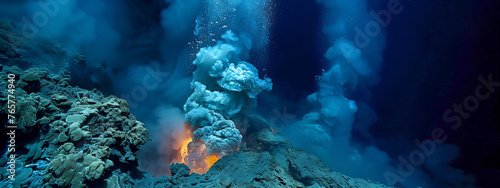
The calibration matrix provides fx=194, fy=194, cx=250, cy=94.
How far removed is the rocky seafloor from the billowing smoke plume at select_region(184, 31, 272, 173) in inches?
85.9

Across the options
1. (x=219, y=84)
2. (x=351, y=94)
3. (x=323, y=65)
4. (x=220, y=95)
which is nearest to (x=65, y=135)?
(x=220, y=95)

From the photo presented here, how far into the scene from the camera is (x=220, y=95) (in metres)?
8.27

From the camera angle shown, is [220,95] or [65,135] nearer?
[65,135]

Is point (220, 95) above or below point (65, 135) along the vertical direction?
above

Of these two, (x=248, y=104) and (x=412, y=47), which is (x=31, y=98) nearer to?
(x=248, y=104)

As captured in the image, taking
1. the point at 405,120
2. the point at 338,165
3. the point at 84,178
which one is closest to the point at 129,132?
the point at 84,178

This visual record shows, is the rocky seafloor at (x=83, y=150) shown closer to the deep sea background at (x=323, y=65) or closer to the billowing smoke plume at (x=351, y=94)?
the deep sea background at (x=323, y=65)

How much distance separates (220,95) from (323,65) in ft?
39.8

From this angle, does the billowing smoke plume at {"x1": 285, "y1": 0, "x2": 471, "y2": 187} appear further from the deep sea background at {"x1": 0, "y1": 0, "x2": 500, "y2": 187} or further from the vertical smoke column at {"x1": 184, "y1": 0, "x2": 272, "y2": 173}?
the vertical smoke column at {"x1": 184, "y1": 0, "x2": 272, "y2": 173}

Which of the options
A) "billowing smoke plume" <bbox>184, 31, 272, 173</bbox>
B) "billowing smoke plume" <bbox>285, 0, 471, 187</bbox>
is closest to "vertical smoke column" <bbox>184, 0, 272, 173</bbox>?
"billowing smoke plume" <bbox>184, 31, 272, 173</bbox>

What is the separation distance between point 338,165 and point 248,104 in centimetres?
839

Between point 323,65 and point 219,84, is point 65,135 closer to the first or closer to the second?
point 219,84

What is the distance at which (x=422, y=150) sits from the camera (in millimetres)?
14781

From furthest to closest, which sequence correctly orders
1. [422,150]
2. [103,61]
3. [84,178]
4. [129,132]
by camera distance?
[422,150] < [103,61] < [129,132] < [84,178]
